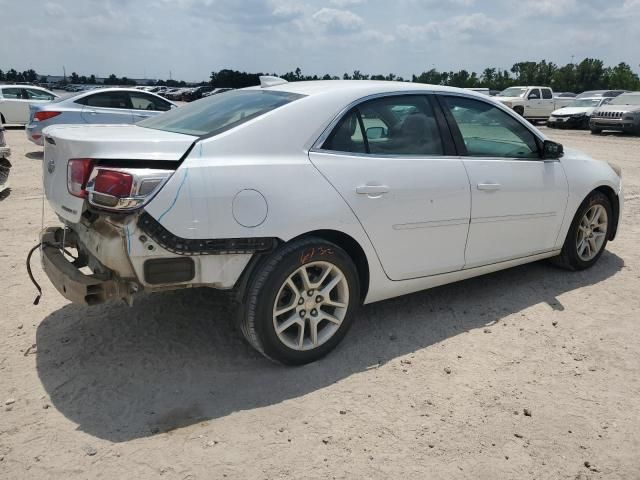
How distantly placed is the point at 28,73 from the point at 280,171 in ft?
345

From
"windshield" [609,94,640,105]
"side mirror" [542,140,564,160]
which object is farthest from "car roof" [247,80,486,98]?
"windshield" [609,94,640,105]

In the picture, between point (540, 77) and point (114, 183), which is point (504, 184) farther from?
point (540, 77)

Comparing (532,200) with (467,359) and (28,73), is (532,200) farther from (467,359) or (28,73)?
(28,73)

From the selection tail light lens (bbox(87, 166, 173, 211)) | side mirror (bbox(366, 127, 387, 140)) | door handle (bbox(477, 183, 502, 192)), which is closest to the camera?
tail light lens (bbox(87, 166, 173, 211))

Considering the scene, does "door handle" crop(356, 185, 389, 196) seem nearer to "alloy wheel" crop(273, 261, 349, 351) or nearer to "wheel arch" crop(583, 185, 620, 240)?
"alloy wheel" crop(273, 261, 349, 351)

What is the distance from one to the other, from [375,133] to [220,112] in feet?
3.28

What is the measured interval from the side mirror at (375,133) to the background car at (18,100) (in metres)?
18.8

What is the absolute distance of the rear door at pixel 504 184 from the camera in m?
4.02

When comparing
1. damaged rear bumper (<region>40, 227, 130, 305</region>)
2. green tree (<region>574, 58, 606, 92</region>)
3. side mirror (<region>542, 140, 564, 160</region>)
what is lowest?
damaged rear bumper (<region>40, 227, 130, 305</region>)

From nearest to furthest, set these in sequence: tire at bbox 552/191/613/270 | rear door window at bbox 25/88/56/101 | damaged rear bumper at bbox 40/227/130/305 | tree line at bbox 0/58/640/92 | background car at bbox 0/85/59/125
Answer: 1. damaged rear bumper at bbox 40/227/130/305
2. tire at bbox 552/191/613/270
3. background car at bbox 0/85/59/125
4. rear door window at bbox 25/88/56/101
5. tree line at bbox 0/58/640/92

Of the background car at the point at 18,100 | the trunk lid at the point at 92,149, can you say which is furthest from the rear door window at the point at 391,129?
the background car at the point at 18,100

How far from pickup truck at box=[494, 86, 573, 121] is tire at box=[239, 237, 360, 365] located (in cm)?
2423

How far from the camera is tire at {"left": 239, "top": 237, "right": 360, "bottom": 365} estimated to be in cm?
311

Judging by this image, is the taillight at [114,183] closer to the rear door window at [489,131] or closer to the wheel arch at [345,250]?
the wheel arch at [345,250]
